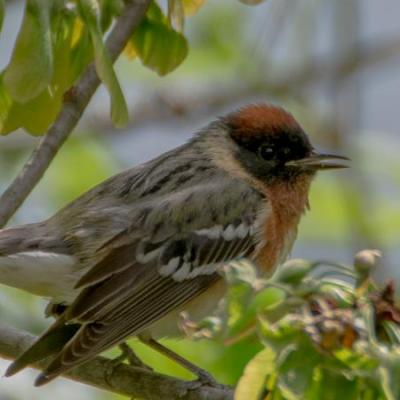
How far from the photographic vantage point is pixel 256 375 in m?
2.33

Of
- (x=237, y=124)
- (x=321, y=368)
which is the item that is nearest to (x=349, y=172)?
(x=237, y=124)

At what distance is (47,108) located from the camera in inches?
130

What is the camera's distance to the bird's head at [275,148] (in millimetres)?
5129

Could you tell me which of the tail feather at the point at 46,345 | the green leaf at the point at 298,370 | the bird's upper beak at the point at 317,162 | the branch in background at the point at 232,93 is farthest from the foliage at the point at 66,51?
the branch in background at the point at 232,93

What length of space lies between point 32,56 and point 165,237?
166 centimetres

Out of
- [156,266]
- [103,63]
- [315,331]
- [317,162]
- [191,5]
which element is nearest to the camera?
[315,331]

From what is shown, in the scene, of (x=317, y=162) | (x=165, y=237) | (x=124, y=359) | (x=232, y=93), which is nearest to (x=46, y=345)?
(x=124, y=359)

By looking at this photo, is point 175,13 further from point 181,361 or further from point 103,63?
point 181,361

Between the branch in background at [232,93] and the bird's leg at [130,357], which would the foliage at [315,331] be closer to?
the bird's leg at [130,357]

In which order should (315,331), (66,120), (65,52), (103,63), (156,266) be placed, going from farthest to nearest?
(156,266)
(66,120)
(65,52)
(103,63)
(315,331)

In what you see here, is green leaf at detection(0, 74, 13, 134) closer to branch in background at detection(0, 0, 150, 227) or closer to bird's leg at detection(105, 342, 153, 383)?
branch in background at detection(0, 0, 150, 227)

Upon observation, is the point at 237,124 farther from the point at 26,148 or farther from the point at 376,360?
the point at 376,360

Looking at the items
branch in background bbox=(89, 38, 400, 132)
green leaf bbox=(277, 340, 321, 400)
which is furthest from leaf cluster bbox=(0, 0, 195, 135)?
branch in background bbox=(89, 38, 400, 132)

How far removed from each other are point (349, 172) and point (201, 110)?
1435 mm
